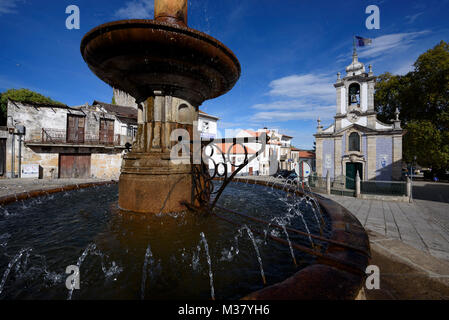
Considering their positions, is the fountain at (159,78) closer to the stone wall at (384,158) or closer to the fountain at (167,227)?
the fountain at (167,227)

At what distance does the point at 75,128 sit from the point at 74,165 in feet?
13.1

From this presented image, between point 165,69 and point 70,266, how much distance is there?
3.04m

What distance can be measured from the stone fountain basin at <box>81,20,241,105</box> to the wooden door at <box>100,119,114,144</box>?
→ 67.5 feet

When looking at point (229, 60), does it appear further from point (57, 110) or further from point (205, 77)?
point (57, 110)

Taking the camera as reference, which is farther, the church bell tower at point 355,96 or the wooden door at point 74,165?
the wooden door at point 74,165

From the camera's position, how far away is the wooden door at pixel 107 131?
71.0 ft

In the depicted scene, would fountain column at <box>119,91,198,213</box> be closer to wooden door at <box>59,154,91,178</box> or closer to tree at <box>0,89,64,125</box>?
wooden door at <box>59,154,91,178</box>

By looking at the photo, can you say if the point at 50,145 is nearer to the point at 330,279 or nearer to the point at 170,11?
the point at 170,11

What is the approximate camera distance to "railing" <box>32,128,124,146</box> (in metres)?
18.7

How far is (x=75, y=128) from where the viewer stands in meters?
20.5

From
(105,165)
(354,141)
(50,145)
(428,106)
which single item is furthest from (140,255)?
(428,106)

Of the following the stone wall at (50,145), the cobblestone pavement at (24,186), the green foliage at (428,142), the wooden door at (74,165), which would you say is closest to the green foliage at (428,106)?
the green foliage at (428,142)
